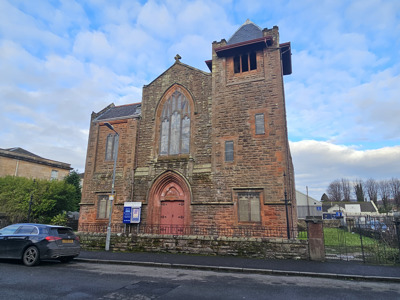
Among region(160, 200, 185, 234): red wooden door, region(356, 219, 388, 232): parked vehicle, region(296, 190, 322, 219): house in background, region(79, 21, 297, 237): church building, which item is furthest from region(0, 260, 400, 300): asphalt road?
region(296, 190, 322, 219): house in background

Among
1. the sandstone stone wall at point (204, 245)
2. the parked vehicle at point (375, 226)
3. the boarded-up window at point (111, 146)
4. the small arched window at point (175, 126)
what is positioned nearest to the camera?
the sandstone stone wall at point (204, 245)

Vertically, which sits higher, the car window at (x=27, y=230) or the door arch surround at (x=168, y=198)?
the door arch surround at (x=168, y=198)

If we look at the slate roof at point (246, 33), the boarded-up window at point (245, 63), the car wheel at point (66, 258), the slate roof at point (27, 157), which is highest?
the slate roof at point (246, 33)

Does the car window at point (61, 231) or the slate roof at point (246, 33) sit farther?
the slate roof at point (246, 33)

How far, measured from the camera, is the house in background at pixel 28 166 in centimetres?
3354

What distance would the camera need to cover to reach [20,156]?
115 feet

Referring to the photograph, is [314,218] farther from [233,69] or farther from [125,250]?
[233,69]

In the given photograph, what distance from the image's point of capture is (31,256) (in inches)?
376

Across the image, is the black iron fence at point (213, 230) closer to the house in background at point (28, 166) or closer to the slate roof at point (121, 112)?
the slate roof at point (121, 112)

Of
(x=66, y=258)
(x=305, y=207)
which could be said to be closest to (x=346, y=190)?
(x=305, y=207)

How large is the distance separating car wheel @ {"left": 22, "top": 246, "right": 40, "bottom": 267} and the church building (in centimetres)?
679

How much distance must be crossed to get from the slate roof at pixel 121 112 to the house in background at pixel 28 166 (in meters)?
13.8

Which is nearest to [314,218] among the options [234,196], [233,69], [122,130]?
[234,196]

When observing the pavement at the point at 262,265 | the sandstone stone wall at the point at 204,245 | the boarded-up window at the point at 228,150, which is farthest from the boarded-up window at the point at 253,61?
the pavement at the point at 262,265
